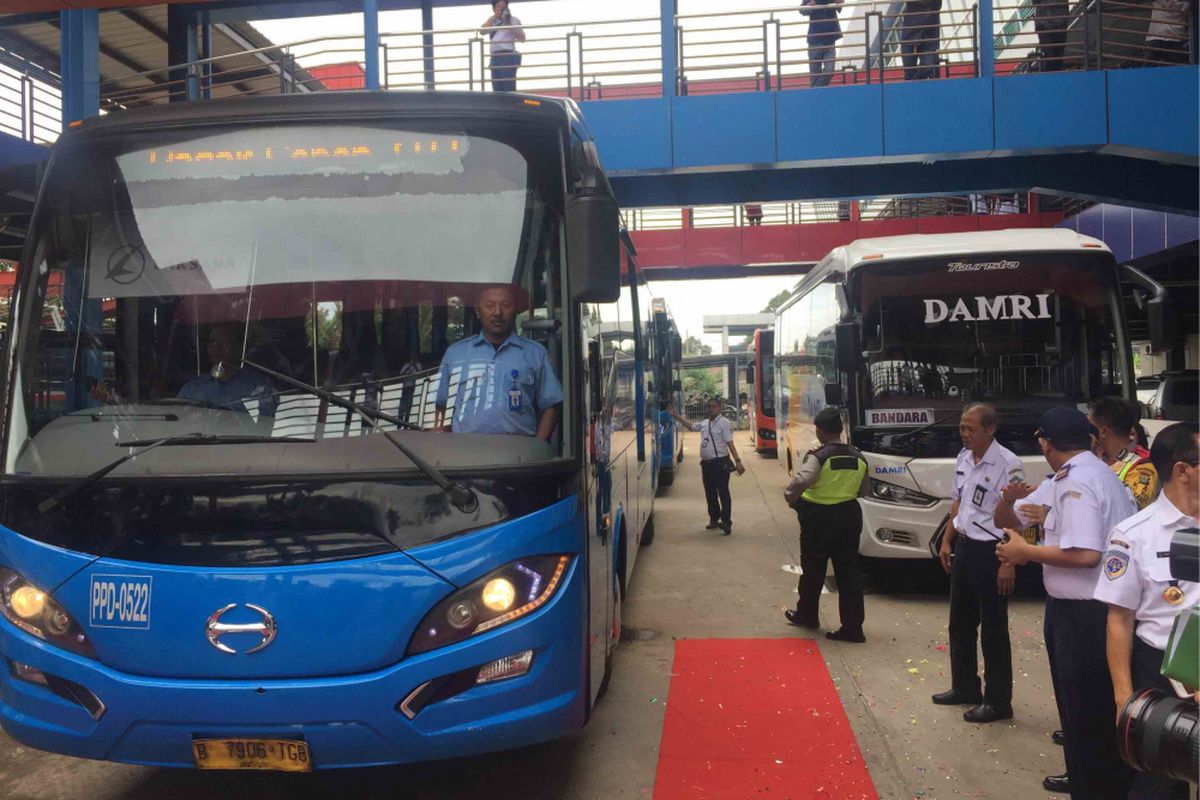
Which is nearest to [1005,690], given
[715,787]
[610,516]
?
[715,787]

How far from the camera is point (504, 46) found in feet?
40.9

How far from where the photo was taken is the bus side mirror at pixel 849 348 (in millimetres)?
8516

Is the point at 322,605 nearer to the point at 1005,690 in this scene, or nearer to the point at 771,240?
the point at 1005,690

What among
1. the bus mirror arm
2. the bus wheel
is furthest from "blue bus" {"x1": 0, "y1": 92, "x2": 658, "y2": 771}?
the bus wheel

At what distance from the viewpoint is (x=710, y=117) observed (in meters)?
13.0

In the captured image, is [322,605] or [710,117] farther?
[710,117]

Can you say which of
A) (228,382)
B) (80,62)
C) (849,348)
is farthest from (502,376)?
(80,62)

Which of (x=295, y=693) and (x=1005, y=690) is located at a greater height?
(x=295, y=693)

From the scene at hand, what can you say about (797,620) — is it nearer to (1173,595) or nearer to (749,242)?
(1173,595)

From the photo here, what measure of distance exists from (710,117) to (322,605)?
10.8 m

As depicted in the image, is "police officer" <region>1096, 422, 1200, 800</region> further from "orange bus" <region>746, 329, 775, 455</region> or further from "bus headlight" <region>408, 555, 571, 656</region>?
"orange bus" <region>746, 329, 775, 455</region>

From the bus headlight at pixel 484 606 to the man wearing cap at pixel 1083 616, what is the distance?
2.04 meters

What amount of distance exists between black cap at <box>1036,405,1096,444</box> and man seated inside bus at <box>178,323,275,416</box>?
3.20m

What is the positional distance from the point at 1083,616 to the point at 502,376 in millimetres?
2490
